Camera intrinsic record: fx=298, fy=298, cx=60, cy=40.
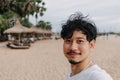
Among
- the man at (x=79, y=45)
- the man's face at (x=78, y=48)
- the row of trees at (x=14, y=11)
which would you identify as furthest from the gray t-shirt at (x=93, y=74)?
the row of trees at (x=14, y=11)

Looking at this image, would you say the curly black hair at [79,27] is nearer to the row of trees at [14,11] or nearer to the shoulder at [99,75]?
the shoulder at [99,75]

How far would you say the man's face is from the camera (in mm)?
1802

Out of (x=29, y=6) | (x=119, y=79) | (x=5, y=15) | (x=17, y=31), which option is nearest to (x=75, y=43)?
(x=119, y=79)

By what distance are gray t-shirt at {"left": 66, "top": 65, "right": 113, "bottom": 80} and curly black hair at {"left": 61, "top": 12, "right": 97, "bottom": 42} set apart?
243mm

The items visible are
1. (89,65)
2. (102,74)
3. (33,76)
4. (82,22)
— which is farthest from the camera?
(33,76)

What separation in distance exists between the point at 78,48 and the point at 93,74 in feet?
0.78

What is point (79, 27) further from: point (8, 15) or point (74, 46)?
point (8, 15)

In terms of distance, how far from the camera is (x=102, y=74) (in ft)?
5.16

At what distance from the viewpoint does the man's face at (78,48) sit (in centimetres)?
180

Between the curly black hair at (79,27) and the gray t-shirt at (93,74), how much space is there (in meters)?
0.24

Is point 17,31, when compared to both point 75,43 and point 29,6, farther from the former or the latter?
point 75,43

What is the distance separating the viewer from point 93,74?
5.31ft

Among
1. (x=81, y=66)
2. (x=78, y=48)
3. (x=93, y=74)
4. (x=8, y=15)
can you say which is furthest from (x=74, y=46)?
(x=8, y=15)

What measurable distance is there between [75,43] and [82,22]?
180 mm
